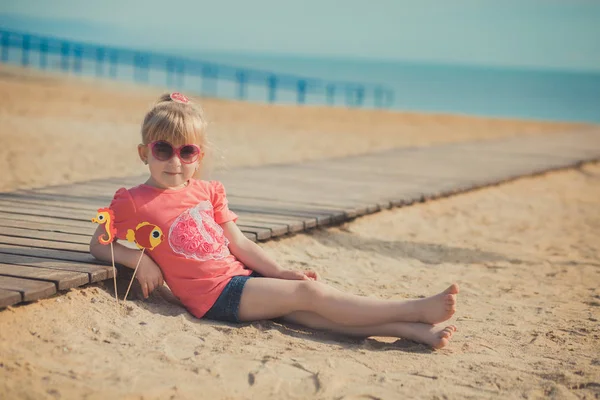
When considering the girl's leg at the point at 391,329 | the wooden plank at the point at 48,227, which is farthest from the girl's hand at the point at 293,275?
the wooden plank at the point at 48,227

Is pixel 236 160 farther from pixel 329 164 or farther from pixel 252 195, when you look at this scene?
pixel 252 195

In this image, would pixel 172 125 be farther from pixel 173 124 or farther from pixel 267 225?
pixel 267 225

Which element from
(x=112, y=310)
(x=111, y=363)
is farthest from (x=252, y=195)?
(x=111, y=363)

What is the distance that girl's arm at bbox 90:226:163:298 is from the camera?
153 inches

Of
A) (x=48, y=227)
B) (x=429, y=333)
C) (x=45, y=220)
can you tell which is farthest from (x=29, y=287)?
(x=429, y=333)

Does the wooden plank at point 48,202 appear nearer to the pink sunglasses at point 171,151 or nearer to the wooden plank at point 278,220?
the wooden plank at point 278,220

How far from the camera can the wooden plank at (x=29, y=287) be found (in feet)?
11.6

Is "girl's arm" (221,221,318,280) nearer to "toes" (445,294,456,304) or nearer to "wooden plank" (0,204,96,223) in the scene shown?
"toes" (445,294,456,304)

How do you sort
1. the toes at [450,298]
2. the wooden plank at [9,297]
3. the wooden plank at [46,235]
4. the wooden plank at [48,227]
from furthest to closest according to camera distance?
the wooden plank at [48,227] < the wooden plank at [46,235] < the toes at [450,298] < the wooden plank at [9,297]

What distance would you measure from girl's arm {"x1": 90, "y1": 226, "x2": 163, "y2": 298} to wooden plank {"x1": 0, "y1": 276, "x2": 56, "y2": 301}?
38 centimetres

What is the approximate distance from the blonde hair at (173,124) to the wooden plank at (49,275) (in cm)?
75

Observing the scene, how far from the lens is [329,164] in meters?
9.87

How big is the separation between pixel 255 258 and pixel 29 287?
1.13m

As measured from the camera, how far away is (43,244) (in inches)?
175
